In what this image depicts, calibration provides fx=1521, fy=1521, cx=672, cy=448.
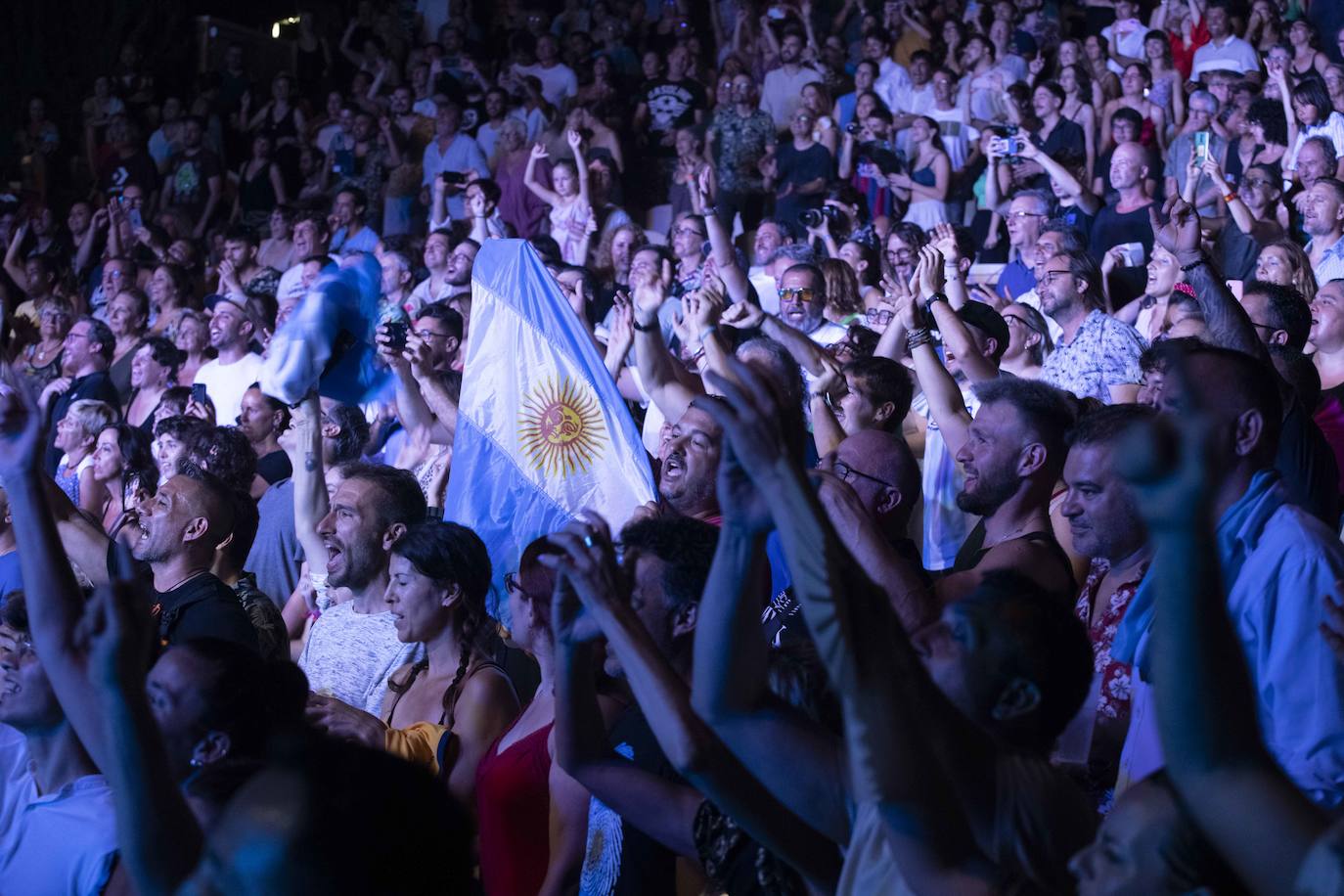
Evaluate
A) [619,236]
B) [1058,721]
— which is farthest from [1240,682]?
[619,236]

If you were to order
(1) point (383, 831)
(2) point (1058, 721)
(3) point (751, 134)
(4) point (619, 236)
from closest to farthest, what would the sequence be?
1. (1) point (383, 831)
2. (2) point (1058, 721)
3. (4) point (619, 236)
4. (3) point (751, 134)

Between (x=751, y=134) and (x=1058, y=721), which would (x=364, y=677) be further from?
(x=751, y=134)

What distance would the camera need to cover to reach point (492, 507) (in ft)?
17.3

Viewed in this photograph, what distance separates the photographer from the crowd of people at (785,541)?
179 cm

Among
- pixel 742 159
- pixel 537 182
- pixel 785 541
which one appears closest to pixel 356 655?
pixel 785 541

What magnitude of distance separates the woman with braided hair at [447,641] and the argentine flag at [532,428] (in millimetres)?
1050

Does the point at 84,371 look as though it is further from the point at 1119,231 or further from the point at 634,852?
the point at 634,852

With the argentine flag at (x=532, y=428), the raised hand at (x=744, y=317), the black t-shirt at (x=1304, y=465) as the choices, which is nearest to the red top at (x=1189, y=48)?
the raised hand at (x=744, y=317)

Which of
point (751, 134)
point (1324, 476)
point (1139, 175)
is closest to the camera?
point (1324, 476)

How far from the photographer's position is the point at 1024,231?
7469 millimetres

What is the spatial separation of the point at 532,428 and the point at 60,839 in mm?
2799

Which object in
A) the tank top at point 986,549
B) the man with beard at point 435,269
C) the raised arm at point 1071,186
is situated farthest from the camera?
the man with beard at point 435,269

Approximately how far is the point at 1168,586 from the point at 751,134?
9.41 meters

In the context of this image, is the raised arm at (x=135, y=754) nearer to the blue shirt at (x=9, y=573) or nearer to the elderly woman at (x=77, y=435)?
the blue shirt at (x=9, y=573)
